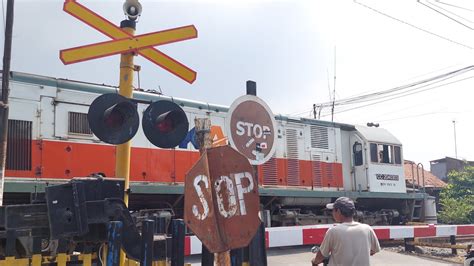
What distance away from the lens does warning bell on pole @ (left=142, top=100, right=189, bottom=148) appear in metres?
4.33

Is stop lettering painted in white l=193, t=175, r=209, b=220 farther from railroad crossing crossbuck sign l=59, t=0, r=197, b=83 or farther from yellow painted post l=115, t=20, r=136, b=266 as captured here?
railroad crossing crossbuck sign l=59, t=0, r=197, b=83

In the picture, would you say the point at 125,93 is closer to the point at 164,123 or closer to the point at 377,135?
the point at 164,123

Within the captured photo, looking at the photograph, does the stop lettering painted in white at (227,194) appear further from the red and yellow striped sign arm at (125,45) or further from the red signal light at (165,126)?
the red and yellow striped sign arm at (125,45)

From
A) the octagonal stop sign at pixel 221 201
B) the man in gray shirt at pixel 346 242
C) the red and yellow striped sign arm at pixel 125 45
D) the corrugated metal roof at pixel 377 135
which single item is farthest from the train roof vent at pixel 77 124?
the corrugated metal roof at pixel 377 135

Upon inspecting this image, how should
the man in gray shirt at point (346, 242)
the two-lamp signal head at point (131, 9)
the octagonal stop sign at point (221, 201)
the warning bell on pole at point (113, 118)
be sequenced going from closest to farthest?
the octagonal stop sign at point (221, 201) → the man in gray shirt at point (346, 242) → the warning bell on pole at point (113, 118) → the two-lamp signal head at point (131, 9)

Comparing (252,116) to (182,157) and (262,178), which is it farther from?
(262,178)

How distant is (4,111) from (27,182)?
1.33 m

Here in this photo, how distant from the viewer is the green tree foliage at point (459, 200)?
1956 cm

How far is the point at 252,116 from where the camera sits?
4.22 meters

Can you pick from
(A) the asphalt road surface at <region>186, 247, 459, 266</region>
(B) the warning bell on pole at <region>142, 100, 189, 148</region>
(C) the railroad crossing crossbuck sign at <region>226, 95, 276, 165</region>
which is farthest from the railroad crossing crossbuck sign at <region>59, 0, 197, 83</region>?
(A) the asphalt road surface at <region>186, 247, 459, 266</region>

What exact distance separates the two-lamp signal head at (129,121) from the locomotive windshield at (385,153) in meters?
11.3

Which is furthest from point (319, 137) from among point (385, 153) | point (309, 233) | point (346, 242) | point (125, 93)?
point (346, 242)

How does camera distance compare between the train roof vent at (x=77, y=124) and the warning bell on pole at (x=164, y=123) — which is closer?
the warning bell on pole at (x=164, y=123)

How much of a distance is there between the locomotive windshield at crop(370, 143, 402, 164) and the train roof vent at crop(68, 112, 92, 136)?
887cm
